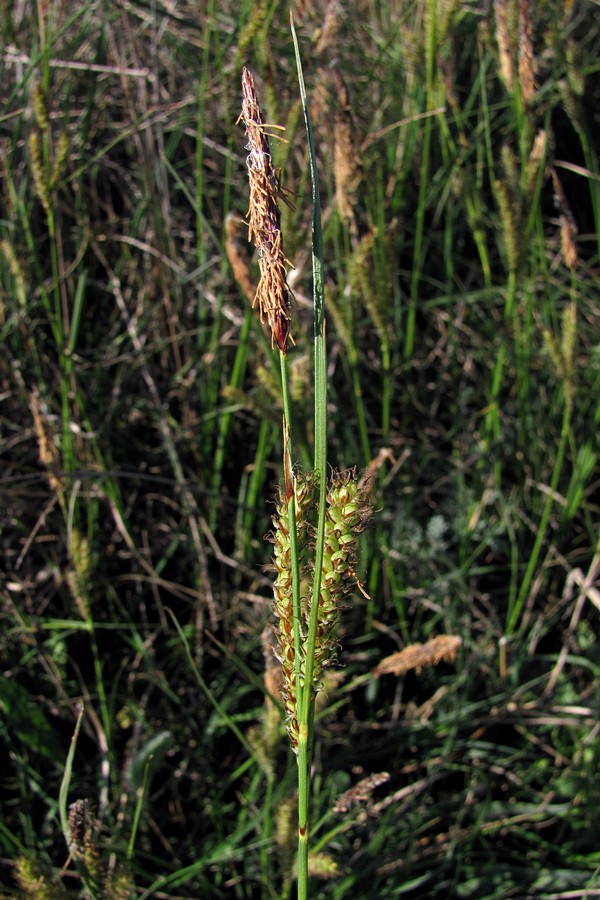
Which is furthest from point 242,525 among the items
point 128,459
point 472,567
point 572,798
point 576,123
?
point 576,123

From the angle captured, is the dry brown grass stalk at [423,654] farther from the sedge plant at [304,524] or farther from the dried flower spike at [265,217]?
the dried flower spike at [265,217]

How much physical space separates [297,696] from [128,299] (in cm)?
163

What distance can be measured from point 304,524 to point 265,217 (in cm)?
26

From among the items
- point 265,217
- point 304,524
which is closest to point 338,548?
point 304,524

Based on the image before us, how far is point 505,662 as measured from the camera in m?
1.70

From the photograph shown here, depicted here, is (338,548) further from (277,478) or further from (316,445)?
(277,478)

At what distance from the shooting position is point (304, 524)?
69 cm

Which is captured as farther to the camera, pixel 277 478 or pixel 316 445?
pixel 277 478

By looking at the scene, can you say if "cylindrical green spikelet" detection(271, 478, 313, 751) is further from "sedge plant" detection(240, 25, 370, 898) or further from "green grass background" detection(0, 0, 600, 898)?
"green grass background" detection(0, 0, 600, 898)

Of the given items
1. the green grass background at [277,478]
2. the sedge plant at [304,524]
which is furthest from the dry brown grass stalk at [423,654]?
the sedge plant at [304,524]

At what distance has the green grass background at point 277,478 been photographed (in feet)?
4.87

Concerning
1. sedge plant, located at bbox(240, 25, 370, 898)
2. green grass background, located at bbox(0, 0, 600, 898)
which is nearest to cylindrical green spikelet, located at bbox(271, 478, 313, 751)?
sedge plant, located at bbox(240, 25, 370, 898)

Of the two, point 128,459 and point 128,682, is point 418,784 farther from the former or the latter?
point 128,459

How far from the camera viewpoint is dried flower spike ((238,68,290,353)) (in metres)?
0.56
